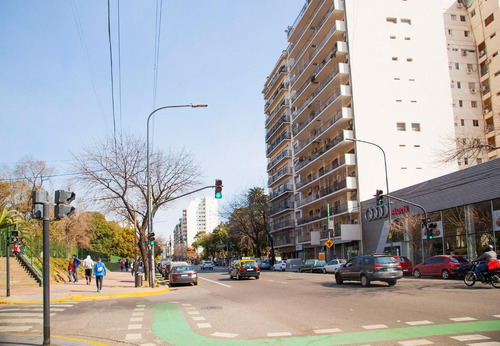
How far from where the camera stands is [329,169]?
55.1 m

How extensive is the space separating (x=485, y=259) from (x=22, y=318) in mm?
16440

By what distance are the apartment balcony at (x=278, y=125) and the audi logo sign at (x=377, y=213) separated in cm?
2864

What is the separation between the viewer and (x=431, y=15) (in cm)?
5272

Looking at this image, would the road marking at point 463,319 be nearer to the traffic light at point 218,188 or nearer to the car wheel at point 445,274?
the traffic light at point 218,188

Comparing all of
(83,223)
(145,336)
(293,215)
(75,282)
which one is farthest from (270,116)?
(145,336)

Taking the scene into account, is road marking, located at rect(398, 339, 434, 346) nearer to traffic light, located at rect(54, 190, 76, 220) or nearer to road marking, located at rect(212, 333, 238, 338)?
road marking, located at rect(212, 333, 238, 338)

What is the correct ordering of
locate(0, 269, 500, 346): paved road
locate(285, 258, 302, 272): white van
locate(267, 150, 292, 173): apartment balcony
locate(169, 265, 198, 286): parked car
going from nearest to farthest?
locate(0, 269, 500, 346): paved road → locate(169, 265, 198, 286): parked car → locate(285, 258, 302, 272): white van → locate(267, 150, 292, 173): apartment balcony

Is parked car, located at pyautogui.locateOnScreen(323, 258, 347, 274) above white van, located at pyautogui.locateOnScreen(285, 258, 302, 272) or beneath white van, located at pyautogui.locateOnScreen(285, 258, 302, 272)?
above

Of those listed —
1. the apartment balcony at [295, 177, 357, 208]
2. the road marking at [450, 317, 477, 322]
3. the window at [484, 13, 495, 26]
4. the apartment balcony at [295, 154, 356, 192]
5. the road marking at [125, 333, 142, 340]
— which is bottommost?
the road marking at [450, 317, 477, 322]

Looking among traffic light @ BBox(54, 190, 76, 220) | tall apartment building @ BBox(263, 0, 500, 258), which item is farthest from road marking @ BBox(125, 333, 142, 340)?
tall apartment building @ BBox(263, 0, 500, 258)

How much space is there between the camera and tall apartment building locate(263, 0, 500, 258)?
159 ft

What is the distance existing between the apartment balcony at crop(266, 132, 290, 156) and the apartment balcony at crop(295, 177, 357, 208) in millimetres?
11627

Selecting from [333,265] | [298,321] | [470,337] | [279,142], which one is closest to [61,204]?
[298,321]

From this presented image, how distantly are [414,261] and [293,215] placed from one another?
108ft
